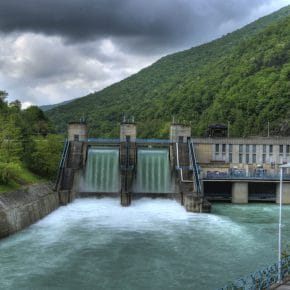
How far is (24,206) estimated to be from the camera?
3988 cm

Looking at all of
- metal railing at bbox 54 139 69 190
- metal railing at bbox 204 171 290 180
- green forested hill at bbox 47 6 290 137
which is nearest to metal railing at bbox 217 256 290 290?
metal railing at bbox 54 139 69 190

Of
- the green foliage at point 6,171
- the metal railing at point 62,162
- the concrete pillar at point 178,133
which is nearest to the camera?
the green foliage at point 6,171

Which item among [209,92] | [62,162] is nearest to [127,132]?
[62,162]

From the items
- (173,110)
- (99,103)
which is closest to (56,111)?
(99,103)

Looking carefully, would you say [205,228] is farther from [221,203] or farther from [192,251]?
[221,203]

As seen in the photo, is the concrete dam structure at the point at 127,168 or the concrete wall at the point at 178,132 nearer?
the concrete dam structure at the point at 127,168

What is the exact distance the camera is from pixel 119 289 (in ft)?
79.8

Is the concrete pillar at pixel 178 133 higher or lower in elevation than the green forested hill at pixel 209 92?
lower

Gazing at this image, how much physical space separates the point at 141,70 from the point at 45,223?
155 metres

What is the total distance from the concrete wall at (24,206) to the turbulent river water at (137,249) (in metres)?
0.81

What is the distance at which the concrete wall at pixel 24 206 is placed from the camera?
3559 cm

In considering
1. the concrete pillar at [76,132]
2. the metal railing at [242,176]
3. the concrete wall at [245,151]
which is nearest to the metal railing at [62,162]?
the concrete pillar at [76,132]

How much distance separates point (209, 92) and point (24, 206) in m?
99.0

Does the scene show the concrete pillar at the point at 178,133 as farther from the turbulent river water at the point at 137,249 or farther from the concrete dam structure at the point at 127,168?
the turbulent river water at the point at 137,249
